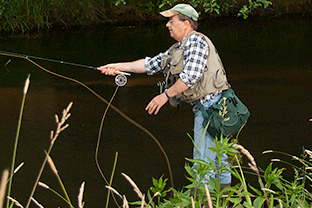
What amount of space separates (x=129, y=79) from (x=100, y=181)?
14.3 feet

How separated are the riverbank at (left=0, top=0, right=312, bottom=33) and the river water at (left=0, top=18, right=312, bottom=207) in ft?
2.09

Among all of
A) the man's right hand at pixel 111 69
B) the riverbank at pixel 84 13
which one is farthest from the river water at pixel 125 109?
the man's right hand at pixel 111 69

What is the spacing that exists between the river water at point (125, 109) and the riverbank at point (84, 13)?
2.09ft

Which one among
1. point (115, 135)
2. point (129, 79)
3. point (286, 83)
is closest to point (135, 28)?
point (129, 79)

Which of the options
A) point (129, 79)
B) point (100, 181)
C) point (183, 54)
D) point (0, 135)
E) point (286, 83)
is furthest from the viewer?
point (129, 79)

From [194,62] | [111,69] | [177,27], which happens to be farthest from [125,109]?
[194,62]

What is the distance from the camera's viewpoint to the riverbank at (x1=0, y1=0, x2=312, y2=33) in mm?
13570

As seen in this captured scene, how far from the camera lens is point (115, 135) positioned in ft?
21.8

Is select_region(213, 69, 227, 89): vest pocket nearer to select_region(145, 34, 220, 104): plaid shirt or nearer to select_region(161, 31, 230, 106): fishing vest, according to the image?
select_region(161, 31, 230, 106): fishing vest

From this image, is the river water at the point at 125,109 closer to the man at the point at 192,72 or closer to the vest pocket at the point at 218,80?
the man at the point at 192,72

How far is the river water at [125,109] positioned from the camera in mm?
5477

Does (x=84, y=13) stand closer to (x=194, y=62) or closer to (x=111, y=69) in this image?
(x=111, y=69)

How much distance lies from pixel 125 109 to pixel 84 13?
7520 mm

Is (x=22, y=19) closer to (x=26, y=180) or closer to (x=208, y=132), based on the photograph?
(x=26, y=180)
